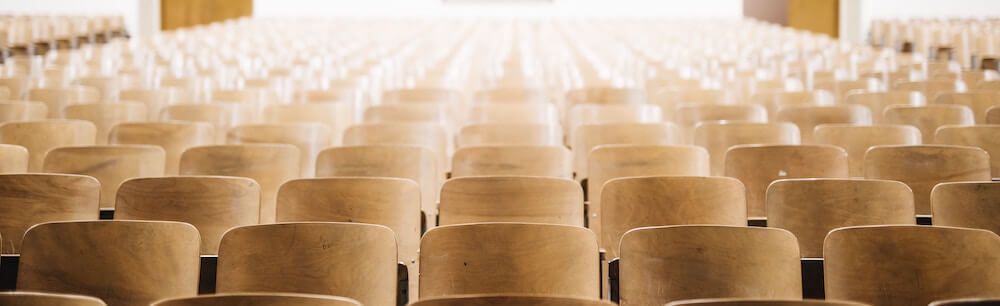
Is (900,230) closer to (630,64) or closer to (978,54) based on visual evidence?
(630,64)

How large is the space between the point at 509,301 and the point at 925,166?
5.47 feet

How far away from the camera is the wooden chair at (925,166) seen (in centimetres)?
253

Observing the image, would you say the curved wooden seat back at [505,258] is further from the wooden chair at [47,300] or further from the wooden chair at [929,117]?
the wooden chair at [929,117]

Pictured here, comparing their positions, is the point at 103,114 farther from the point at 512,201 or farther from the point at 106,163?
the point at 512,201

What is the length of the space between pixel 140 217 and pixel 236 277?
57cm

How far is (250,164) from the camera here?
266 cm

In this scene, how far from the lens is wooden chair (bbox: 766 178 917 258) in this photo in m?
2.11

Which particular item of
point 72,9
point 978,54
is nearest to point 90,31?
point 72,9

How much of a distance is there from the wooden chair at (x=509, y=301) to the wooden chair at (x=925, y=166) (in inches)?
61.0

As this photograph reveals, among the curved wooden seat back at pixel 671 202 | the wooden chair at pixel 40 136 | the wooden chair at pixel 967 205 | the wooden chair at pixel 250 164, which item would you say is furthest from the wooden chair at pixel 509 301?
the wooden chair at pixel 40 136

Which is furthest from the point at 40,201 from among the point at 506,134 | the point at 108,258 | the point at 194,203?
the point at 506,134

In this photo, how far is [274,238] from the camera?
174 cm

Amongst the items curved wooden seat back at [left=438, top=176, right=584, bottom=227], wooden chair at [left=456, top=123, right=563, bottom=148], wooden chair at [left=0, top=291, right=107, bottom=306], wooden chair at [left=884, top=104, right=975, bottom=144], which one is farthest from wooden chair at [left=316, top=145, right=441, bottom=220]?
wooden chair at [left=884, top=104, right=975, bottom=144]

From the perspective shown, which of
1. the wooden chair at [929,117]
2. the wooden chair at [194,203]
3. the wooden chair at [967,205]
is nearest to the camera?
the wooden chair at [967,205]
